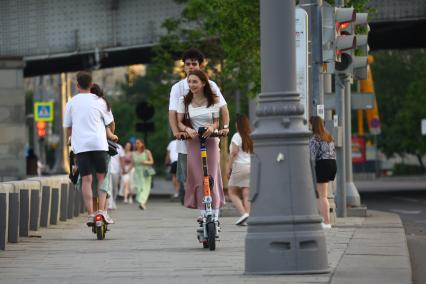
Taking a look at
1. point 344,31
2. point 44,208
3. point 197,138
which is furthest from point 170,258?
point 344,31

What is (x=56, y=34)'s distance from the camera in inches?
1543

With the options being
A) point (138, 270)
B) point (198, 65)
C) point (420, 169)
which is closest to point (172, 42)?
point (198, 65)

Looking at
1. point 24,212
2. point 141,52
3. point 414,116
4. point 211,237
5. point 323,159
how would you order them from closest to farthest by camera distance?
point 211,237, point 24,212, point 323,159, point 141,52, point 414,116

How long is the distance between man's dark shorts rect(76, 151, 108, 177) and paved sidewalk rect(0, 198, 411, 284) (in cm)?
74

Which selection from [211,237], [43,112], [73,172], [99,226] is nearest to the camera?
[211,237]

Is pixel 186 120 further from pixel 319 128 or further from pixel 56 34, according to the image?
pixel 56 34

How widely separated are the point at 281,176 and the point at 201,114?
3325mm

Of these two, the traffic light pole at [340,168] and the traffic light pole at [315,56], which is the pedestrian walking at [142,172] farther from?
the traffic light pole at [315,56]

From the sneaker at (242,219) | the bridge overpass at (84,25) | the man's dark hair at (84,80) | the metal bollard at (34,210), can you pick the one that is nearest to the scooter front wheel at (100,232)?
the man's dark hair at (84,80)

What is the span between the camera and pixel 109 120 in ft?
52.5

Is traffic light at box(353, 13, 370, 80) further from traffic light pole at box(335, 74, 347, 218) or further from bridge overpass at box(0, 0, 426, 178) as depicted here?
bridge overpass at box(0, 0, 426, 178)

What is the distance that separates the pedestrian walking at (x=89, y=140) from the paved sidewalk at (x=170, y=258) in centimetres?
52

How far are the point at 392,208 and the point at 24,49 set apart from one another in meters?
13.6

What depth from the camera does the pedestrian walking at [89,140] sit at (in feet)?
51.1
